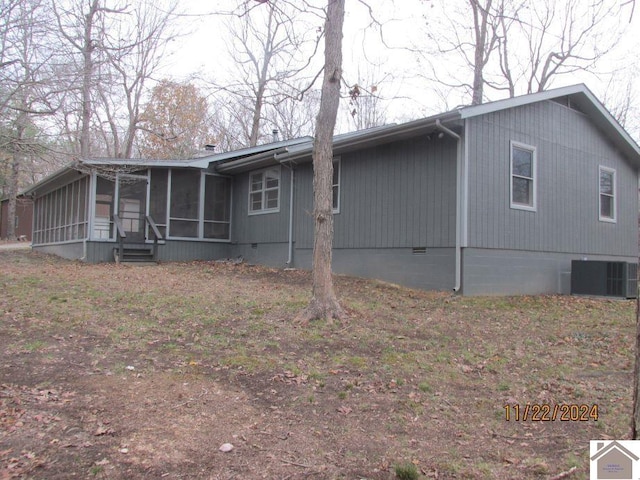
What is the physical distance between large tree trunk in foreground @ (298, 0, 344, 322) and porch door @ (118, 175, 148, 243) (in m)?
9.62

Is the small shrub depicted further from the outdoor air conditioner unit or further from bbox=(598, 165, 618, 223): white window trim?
bbox=(598, 165, 618, 223): white window trim

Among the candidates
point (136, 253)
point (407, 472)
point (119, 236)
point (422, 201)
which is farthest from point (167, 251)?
point (407, 472)

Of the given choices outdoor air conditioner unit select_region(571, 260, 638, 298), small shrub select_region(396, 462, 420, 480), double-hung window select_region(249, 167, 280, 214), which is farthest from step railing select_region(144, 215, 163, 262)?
small shrub select_region(396, 462, 420, 480)

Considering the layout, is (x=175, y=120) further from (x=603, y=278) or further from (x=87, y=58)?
(x=603, y=278)

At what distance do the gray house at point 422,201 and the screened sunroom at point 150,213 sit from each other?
40mm

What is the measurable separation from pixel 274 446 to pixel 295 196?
11.1 metres

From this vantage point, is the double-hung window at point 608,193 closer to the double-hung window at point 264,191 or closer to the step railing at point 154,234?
the double-hung window at point 264,191

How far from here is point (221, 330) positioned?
6.27 m

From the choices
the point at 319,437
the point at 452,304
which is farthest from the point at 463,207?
the point at 319,437

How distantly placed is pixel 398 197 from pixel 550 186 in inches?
146

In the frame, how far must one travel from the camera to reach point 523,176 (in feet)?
36.9
